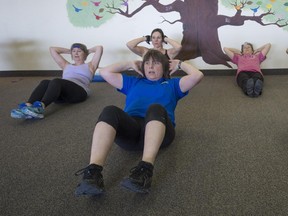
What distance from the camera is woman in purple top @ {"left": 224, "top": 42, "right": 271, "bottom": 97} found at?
2.97m

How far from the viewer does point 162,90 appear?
1754 mm

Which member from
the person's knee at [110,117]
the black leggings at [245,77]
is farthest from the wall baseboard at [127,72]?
the person's knee at [110,117]

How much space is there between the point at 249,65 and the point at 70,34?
8.58ft

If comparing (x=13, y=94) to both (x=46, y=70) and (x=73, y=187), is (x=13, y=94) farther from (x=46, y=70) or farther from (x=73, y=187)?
(x=73, y=187)

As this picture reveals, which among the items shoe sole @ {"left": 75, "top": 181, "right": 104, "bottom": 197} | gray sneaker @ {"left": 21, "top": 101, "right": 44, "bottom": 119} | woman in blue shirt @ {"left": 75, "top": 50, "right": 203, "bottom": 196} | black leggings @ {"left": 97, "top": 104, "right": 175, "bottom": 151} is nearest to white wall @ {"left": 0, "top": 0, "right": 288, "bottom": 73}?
gray sneaker @ {"left": 21, "top": 101, "right": 44, "bottom": 119}

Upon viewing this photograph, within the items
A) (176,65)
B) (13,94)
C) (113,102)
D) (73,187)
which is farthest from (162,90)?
(13,94)

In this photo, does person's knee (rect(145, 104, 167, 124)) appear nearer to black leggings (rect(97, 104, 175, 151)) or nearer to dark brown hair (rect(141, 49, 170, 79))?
black leggings (rect(97, 104, 175, 151))

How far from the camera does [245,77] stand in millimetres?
3236

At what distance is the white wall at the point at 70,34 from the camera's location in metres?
3.90

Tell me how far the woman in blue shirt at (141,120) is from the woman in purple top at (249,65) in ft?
4.76

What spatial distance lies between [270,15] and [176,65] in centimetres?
259

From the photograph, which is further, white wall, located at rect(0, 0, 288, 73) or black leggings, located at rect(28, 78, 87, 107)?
white wall, located at rect(0, 0, 288, 73)

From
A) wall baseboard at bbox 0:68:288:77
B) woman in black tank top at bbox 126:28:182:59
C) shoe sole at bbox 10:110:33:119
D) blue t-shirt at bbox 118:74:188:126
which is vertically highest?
blue t-shirt at bbox 118:74:188:126

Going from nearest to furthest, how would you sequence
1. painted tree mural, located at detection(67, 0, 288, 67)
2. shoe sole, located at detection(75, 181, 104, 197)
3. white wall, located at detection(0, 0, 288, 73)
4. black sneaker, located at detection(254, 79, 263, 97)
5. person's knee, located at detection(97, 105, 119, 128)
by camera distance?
shoe sole, located at detection(75, 181, 104, 197) → person's knee, located at detection(97, 105, 119, 128) → black sneaker, located at detection(254, 79, 263, 97) → painted tree mural, located at detection(67, 0, 288, 67) → white wall, located at detection(0, 0, 288, 73)
